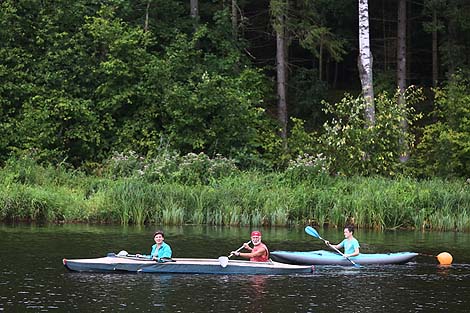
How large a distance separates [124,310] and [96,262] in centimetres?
404

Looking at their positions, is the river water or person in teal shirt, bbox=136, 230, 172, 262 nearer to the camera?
the river water

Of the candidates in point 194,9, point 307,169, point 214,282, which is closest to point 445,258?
point 214,282

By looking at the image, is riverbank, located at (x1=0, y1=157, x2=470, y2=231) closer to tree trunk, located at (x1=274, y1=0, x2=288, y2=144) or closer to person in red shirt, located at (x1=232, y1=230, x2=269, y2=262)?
person in red shirt, located at (x1=232, y1=230, x2=269, y2=262)

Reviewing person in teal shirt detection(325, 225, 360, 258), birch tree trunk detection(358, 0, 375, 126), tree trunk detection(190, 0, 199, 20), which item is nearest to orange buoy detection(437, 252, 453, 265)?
person in teal shirt detection(325, 225, 360, 258)

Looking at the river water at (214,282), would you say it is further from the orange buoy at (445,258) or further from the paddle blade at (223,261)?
the paddle blade at (223,261)

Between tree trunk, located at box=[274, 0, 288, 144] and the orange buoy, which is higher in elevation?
tree trunk, located at box=[274, 0, 288, 144]

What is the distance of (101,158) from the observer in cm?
3403

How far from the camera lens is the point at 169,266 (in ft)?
60.6

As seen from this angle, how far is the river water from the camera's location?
15016mm

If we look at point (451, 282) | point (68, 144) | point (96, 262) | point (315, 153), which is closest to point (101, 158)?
point (68, 144)

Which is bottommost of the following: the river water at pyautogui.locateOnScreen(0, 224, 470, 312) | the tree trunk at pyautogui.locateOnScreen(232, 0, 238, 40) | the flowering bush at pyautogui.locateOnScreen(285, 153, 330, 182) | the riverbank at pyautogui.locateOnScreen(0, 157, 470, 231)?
the river water at pyautogui.locateOnScreen(0, 224, 470, 312)

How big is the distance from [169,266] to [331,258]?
4028mm

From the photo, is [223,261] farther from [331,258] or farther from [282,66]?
[282,66]

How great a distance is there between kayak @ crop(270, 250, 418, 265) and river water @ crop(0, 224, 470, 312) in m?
0.25
